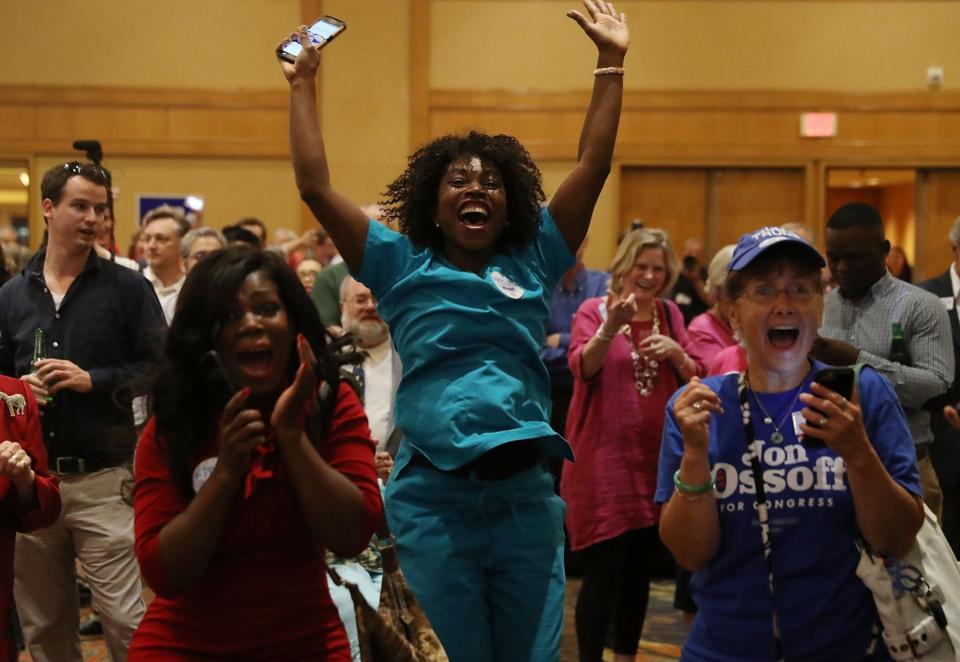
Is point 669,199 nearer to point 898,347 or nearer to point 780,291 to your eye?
point 898,347

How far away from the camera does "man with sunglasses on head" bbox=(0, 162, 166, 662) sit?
165 inches

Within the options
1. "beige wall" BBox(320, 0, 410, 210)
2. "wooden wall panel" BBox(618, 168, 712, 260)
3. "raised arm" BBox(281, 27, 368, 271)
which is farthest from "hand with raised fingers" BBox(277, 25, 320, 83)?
"wooden wall panel" BBox(618, 168, 712, 260)

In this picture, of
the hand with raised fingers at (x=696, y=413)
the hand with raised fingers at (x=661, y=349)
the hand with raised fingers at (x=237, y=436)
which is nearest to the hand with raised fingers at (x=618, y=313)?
the hand with raised fingers at (x=661, y=349)

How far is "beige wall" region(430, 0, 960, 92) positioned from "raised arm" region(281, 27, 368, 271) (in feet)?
32.7

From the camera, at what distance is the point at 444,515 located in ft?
9.82

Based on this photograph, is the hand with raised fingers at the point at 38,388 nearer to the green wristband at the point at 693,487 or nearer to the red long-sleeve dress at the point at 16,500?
the red long-sleeve dress at the point at 16,500

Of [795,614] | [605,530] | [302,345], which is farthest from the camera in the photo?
[605,530]

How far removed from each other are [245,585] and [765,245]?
1289mm

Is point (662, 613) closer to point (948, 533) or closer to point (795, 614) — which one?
point (948, 533)

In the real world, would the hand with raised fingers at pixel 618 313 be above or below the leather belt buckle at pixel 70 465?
above

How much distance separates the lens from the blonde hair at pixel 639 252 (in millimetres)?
5301

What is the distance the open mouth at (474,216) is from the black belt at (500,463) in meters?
0.58

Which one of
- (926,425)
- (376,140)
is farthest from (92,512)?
(376,140)

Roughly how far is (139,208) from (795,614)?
1128 centimetres
